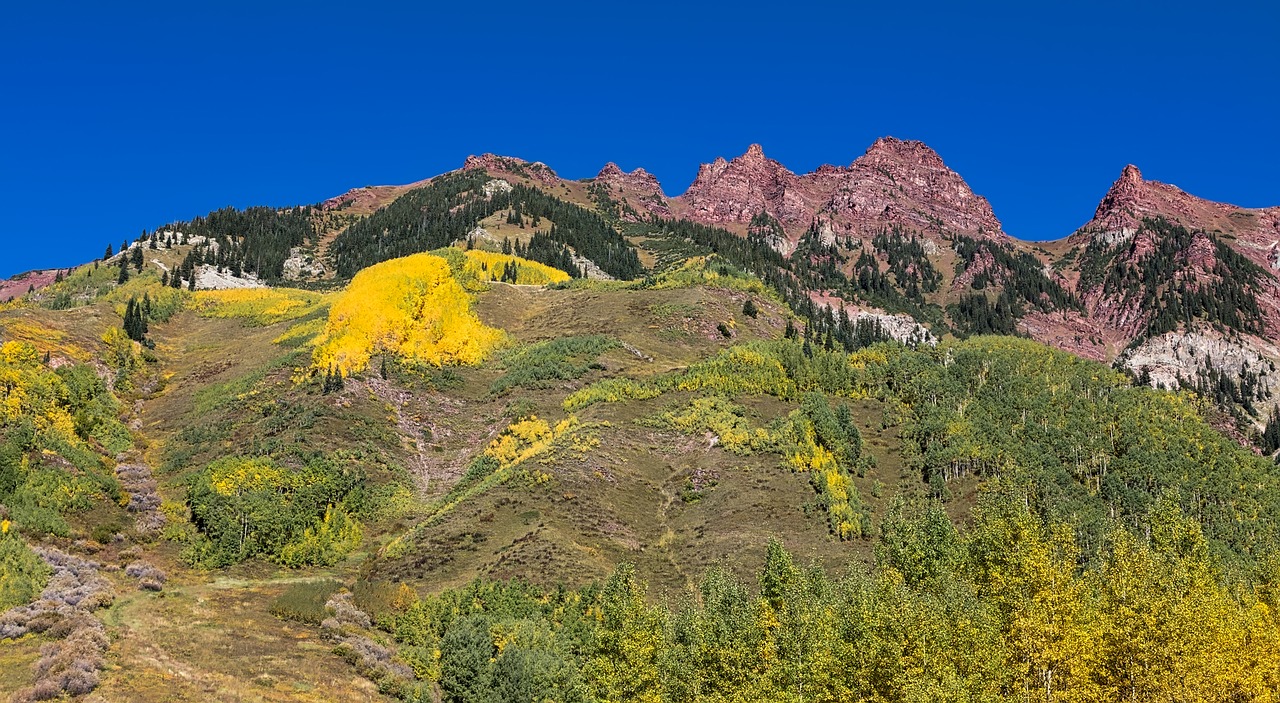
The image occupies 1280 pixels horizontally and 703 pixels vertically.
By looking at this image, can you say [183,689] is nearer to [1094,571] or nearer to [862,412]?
[1094,571]

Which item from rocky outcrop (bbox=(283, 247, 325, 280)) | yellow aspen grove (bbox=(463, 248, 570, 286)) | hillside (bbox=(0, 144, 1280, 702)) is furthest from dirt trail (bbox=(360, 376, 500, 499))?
rocky outcrop (bbox=(283, 247, 325, 280))

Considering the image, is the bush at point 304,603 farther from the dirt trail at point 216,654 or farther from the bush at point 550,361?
the bush at point 550,361

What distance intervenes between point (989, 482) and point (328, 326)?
77121mm

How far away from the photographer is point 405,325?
345 ft

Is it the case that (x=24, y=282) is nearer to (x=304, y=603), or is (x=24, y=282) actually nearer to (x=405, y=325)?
(x=405, y=325)

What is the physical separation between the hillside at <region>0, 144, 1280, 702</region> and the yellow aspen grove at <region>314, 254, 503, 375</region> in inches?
19.4

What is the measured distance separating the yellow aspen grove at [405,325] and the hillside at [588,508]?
19.4 inches

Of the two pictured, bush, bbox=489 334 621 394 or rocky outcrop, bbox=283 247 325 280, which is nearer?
A: bush, bbox=489 334 621 394

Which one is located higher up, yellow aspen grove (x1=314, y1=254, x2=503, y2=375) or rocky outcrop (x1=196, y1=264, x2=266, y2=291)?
rocky outcrop (x1=196, y1=264, x2=266, y2=291)

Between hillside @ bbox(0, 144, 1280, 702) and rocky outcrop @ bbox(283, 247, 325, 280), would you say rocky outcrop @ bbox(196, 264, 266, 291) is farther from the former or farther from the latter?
hillside @ bbox(0, 144, 1280, 702)

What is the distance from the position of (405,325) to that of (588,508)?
46461 millimetres

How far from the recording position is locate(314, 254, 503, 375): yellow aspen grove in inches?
3839

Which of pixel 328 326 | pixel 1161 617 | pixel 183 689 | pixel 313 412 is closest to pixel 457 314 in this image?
pixel 328 326

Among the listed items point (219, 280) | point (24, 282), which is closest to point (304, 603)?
point (219, 280)
